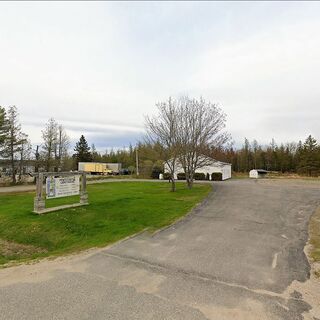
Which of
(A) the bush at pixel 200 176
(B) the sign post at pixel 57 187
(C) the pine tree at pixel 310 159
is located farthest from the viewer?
(C) the pine tree at pixel 310 159

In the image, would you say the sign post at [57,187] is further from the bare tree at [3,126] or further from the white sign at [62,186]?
the bare tree at [3,126]

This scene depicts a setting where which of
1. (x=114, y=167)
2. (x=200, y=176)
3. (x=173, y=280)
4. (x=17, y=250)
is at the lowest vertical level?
(x=17, y=250)

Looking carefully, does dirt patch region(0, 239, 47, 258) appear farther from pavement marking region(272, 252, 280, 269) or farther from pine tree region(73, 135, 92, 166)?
pine tree region(73, 135, 92, 166)

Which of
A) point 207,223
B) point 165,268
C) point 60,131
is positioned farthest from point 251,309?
point 60,131

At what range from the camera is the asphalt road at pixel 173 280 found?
4672mm

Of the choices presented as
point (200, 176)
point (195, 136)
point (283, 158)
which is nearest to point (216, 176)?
point (200, 176)

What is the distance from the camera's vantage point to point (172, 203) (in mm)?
16516

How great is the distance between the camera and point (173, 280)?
5938 millimetres

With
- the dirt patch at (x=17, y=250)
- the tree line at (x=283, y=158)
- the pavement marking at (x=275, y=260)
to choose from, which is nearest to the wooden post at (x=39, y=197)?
the dirt patch at (x=17, y=250)

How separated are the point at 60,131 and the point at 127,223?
38.1m

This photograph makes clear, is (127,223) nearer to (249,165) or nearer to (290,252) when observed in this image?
(290,252)

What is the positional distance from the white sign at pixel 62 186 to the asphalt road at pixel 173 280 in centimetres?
605

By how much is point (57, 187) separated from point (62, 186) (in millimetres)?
295

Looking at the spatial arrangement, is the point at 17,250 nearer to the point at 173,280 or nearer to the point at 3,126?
the point at 173,280
